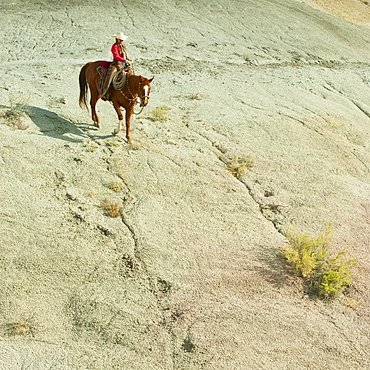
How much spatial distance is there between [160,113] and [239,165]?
9.67 ft

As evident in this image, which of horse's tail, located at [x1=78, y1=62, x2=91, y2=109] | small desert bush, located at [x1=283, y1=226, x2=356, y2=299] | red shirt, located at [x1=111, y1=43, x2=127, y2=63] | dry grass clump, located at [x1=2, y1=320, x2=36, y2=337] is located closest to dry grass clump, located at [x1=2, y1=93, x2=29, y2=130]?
horse's tail, located at [x1=78, y1=62, x2=91, y2=109]

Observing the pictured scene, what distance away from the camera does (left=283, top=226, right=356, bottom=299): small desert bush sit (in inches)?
264

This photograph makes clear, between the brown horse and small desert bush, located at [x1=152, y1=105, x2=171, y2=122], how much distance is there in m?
1.32

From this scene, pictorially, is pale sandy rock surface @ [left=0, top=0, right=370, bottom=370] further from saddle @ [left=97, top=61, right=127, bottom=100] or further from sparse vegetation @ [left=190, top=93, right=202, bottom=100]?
saddle @ [left=97, top=61, right=127, bottom=100]

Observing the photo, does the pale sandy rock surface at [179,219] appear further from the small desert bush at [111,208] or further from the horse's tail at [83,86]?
the horse's tail at [83,86]

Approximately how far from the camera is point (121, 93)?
9.59 meters

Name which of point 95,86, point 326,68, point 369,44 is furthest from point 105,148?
point 369,44

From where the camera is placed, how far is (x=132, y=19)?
19.6 m

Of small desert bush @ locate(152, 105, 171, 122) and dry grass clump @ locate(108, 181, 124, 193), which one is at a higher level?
small desert bush @ locate(152, 105, 171, 122)

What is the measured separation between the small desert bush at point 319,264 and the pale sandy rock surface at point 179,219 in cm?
22

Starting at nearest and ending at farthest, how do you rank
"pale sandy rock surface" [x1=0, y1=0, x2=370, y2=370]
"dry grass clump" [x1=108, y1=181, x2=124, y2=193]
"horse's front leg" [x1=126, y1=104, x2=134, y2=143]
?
"pale sandy rock surface" [x1=0, y1=0, x2=370, y2=370], "dry grass clump" [x1=108, y1=181, x2=124, y2=193], "horse's front leg" [x1=126, y1=104, x2=134, y2=143]

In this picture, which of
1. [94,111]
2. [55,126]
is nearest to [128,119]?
[94,111]

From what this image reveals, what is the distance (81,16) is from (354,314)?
17.7m

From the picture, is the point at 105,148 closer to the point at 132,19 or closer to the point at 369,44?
the point at 132,19
